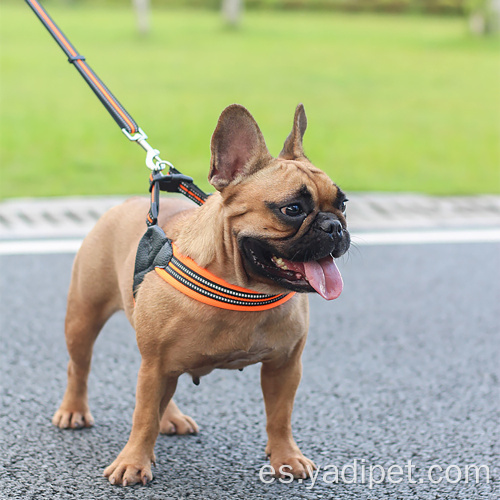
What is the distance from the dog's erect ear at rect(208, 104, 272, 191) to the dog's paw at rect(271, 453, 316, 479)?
1.06 meters

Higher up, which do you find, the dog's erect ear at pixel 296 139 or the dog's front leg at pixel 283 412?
the dog's erect ear at pixel 296 139

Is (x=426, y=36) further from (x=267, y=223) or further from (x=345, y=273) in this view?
(x=267, y=223)

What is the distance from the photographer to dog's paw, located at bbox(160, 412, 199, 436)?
3430 mm

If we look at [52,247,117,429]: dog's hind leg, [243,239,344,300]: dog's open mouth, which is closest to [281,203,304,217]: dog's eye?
[243,239,344,300]: dog's open mouth

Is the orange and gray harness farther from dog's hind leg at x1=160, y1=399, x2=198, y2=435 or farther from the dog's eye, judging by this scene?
dog's hind leg at x1=160, y1=399, x2=198, y2=435

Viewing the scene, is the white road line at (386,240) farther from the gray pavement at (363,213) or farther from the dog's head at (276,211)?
the dog's head at (276,211)

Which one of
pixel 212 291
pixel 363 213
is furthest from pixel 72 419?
pixel 363 213

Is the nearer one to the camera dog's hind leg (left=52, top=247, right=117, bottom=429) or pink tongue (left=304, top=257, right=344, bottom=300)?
pink tongue (left=304, top=257, right=344, bottom=300)

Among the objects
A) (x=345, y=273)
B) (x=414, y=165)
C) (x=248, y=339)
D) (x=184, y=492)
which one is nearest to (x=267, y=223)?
(x=248, y=339)

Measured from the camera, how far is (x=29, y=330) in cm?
462

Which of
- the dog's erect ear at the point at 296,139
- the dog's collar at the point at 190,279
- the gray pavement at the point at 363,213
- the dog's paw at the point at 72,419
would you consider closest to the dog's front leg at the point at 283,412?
the dog's collar at the point at 190,279

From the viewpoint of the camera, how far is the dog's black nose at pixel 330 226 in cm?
260

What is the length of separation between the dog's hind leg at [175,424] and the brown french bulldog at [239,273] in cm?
40

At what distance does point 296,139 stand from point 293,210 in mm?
378
